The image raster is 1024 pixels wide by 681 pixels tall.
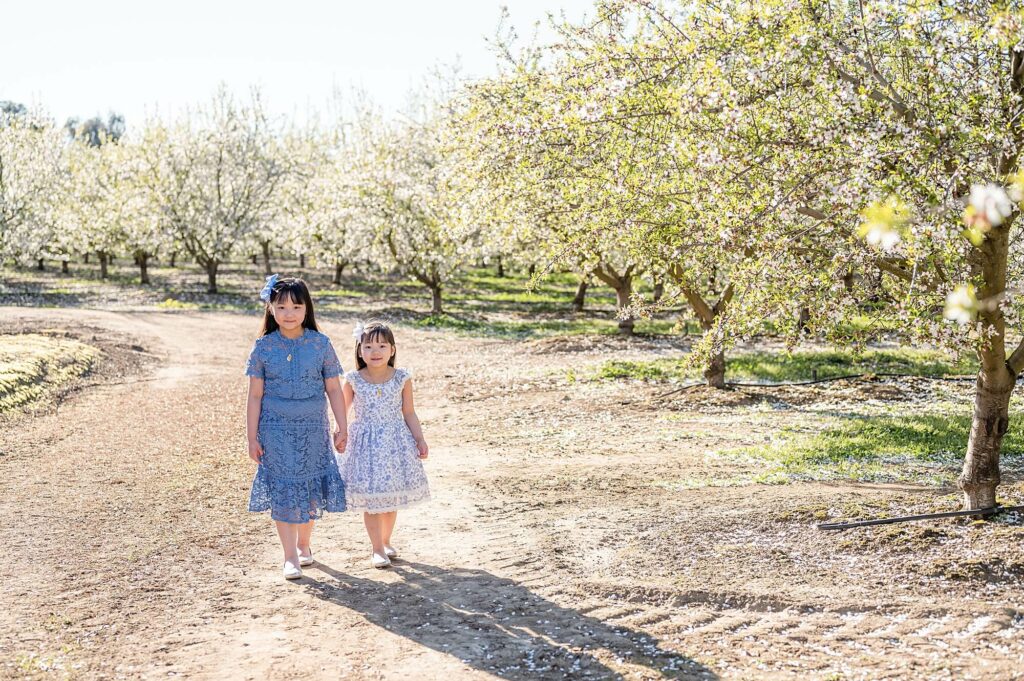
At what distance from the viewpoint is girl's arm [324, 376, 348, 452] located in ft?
24.7

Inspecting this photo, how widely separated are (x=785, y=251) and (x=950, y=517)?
275 centimetres

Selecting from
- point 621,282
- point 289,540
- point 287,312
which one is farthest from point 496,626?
point 621,282

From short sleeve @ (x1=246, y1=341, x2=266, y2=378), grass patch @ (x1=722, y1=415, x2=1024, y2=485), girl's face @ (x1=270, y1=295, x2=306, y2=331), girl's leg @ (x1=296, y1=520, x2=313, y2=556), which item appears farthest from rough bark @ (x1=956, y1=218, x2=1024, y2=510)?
short sleeve @ (x1=246, y1=341, x2=266, y2=378)

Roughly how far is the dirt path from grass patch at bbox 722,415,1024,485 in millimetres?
755

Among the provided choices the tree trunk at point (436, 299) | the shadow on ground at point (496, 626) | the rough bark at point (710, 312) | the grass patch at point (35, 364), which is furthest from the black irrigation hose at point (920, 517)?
the tree trunk at point (436, 299)

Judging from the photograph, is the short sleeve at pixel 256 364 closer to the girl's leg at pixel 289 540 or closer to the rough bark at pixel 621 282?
the girl's leg at pixel 289 540

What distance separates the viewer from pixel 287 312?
7.38m

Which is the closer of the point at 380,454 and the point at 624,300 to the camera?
the point at 380,454

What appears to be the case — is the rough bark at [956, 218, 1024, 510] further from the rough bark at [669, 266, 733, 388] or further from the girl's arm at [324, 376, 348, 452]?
the rough bark at [669, 266, 733, 388]

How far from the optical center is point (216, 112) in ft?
159

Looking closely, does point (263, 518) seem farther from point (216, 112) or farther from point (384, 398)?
point (216, 112)

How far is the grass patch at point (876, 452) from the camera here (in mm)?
10758

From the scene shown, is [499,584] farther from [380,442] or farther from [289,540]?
[289,540]

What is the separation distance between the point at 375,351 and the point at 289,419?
2.83 feet
